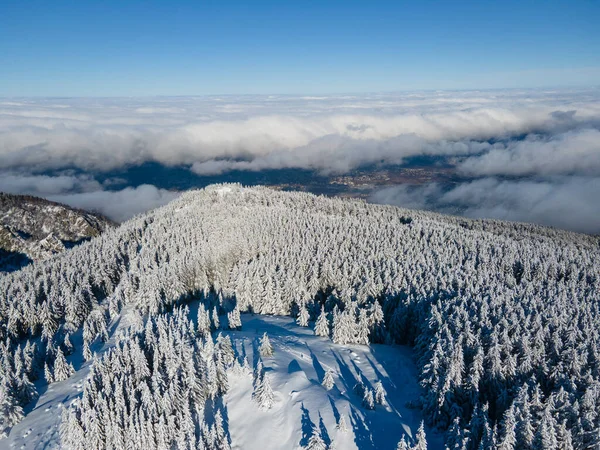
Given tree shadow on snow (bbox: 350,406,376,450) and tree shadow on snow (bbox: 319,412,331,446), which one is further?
tree shadow on snow (bbox: 319,412,331,446)

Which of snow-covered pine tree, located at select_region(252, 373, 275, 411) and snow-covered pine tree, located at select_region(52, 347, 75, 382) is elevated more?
snow-covered pine tree, located at select_region(252, 373, 275, 411)

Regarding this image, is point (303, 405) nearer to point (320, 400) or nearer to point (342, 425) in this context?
point (320, 400)

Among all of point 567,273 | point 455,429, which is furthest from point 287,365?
point 567,273

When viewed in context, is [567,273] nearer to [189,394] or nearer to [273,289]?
[273,289]

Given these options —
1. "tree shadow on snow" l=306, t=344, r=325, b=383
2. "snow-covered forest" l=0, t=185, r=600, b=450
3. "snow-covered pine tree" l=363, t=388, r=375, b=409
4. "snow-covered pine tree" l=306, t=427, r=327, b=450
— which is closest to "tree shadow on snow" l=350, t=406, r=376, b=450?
"snow-covered pine tree" l=363, t=388, r=375, b=409

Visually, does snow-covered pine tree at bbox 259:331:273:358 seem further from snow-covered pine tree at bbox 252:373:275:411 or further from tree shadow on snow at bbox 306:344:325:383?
snow-covered pine tree at bbox 252:373:275:411

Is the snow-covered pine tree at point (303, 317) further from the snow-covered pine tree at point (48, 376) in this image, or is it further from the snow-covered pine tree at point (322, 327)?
the snow-covered pine tree at point (48, 376)

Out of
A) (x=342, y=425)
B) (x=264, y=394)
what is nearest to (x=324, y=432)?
(x=342, y=425)
